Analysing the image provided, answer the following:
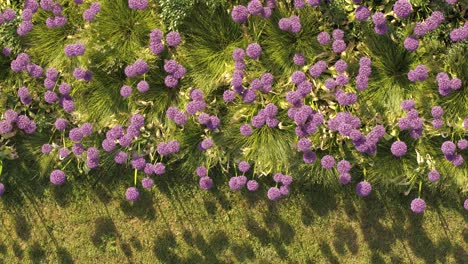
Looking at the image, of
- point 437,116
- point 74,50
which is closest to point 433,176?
point 437,116

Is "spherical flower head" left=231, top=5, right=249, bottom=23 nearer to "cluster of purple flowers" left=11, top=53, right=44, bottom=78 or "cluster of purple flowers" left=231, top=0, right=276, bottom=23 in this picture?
"cluster of purple flowers" left=231, top=0, right=276, bottom=23

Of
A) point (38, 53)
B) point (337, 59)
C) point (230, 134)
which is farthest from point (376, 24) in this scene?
point (38, 53)

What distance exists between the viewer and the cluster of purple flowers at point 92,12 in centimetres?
414

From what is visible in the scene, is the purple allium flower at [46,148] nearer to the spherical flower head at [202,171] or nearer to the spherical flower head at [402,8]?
the spherical flower head at [202,171]

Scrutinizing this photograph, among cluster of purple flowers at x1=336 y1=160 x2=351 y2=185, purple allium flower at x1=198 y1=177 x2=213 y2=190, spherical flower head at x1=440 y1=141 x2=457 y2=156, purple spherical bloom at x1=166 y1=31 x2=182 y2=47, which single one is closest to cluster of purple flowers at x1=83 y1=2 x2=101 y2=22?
purple spherical bloom at x1=166 y1=31 x2=182 y2=47

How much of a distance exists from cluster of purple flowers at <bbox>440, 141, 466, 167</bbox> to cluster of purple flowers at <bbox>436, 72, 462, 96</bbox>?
1.52 feet

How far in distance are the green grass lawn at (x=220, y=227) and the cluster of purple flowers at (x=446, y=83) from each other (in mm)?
1341

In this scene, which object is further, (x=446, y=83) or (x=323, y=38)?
(x=323, y=38)

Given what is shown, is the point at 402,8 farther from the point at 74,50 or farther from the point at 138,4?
the point at 74,50

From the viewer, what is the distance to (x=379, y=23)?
389cm

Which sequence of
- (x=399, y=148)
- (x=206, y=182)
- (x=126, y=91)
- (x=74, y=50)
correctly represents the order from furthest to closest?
(x=206, y=182) < (x=126, y=91) < (x=74, y=50) < (x=399, y=148)

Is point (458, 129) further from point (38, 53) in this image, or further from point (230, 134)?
point (38, 53)

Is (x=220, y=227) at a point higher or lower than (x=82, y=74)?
lower

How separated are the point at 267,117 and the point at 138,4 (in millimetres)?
1571
